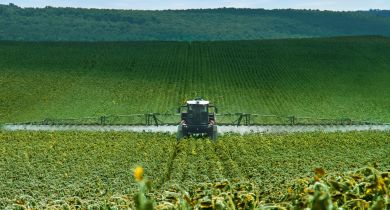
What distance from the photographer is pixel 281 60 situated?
264ft

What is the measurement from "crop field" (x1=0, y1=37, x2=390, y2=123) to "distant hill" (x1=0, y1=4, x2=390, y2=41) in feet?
197

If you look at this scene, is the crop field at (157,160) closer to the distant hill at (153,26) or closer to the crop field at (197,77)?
the crop field at (197,77)

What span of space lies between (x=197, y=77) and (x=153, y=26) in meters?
102

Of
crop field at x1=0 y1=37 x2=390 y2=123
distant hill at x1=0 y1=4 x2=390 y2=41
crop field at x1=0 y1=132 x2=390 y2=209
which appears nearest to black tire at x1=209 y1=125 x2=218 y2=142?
crop field at x1=0 y1=132 x2=390 y2=209

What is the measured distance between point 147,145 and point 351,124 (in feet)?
82.1

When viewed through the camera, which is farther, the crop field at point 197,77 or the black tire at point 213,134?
the crop field at point 197,77

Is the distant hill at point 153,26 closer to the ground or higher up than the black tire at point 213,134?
higher up

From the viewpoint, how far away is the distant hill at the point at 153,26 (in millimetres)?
148125

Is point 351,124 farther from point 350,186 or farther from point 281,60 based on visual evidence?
point 350,186

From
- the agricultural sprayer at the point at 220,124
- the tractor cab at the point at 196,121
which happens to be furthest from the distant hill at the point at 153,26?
the tractor cab at the point at 196,121

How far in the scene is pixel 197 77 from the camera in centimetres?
7006

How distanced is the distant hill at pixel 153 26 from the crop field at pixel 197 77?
5999 centimetres

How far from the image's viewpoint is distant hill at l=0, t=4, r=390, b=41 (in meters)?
148

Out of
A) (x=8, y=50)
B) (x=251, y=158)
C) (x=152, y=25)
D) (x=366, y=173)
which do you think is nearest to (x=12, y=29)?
(x=152, y=25)
